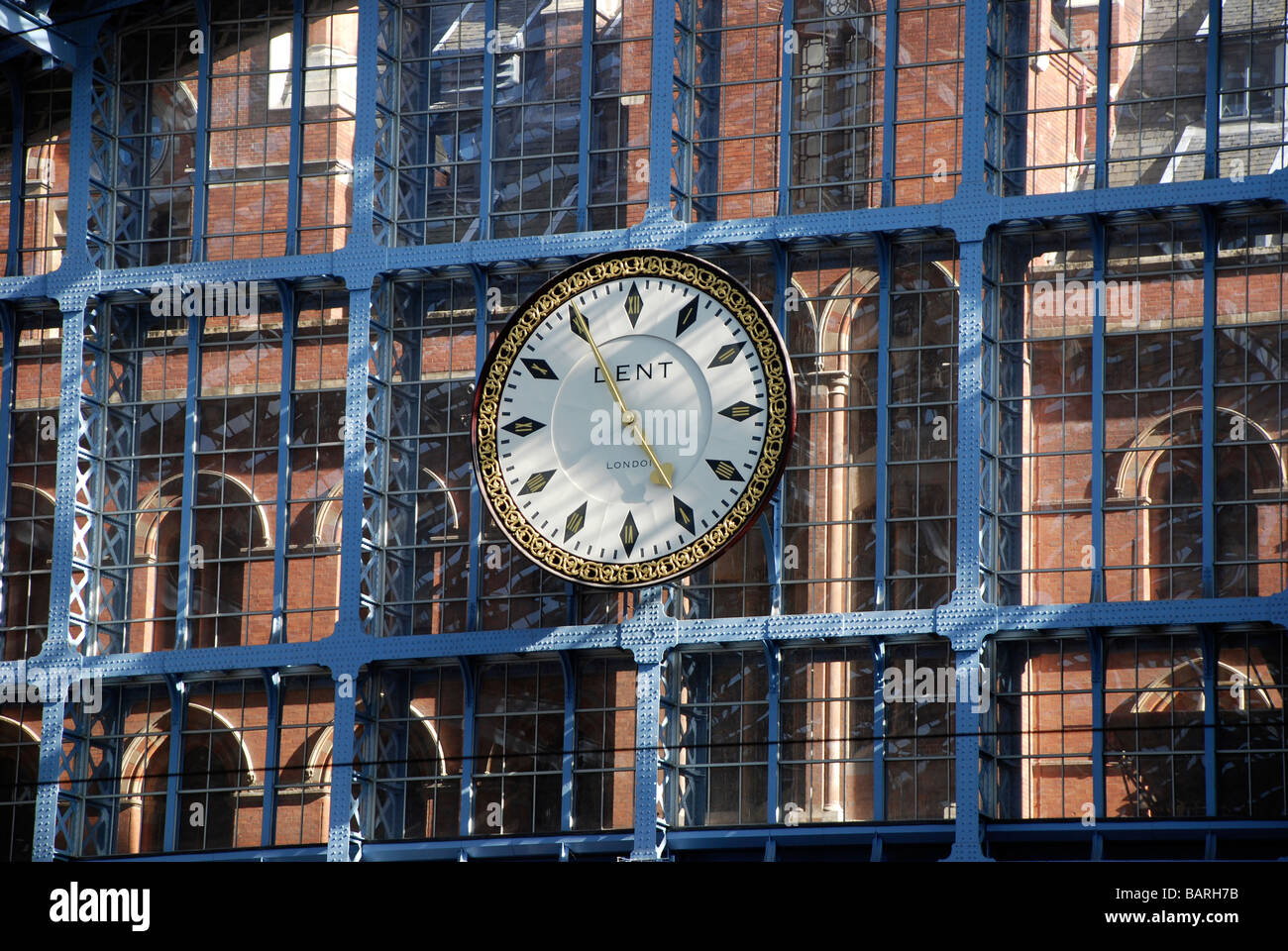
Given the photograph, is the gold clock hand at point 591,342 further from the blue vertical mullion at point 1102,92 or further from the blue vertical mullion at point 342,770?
the blue vertical mullion at point 1102,92

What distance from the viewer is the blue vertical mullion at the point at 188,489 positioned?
28.8 meters

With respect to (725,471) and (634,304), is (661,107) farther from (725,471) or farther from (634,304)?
(725,471)

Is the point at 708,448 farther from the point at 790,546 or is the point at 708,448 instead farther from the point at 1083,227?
the point at 1083,227

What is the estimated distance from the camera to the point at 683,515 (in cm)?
2683

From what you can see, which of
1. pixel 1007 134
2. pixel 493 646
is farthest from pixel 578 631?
pixel 1007 134

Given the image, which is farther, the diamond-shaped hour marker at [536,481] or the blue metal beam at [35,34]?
the blue metal beam at [35,34]

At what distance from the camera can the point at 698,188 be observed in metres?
28.5

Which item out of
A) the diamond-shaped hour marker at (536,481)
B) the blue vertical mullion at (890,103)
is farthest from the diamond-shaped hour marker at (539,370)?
the blue vertical mullion at (890,103)

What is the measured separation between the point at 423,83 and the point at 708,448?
225 inches

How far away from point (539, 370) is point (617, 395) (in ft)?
3.00

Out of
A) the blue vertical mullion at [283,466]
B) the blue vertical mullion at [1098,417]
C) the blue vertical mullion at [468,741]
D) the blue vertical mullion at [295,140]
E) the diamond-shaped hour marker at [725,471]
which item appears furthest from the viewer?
the blue vertical mullion at [295,140]

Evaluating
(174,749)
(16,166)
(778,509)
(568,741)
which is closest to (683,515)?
(778,509)

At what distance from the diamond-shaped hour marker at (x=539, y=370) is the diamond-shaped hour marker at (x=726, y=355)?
167cm
